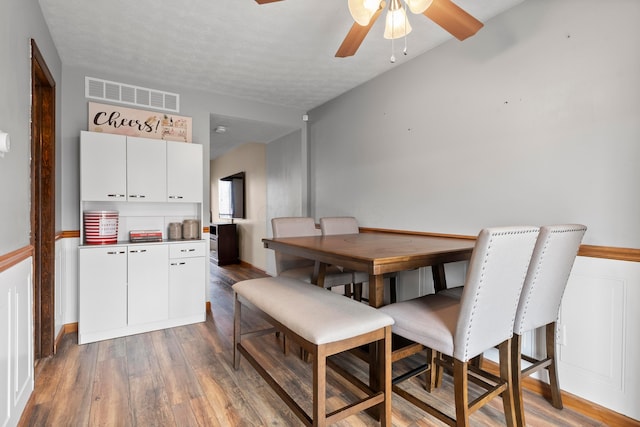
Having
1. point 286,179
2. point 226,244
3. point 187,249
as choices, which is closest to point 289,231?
point 187,249

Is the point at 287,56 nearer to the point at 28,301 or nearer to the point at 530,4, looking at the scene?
the point at 530,4

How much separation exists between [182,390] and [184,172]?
6.75 ft

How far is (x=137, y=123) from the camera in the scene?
10.7 ft

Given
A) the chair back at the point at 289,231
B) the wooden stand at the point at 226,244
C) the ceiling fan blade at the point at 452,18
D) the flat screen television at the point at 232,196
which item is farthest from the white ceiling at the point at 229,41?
the wooden stand at the point at 226,244

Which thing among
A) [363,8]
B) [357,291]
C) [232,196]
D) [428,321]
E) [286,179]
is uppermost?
[363,8]

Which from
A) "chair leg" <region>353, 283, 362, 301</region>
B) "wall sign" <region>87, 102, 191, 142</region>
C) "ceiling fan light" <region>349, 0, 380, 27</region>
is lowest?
"chair leg" <region>353, 283, 362, 301</region>

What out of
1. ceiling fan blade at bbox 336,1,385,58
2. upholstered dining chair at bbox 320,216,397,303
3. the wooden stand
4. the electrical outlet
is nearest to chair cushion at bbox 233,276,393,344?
upholstered dining chair at bbox 320,216,397,303

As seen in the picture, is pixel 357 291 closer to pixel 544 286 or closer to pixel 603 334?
pixel 544 286

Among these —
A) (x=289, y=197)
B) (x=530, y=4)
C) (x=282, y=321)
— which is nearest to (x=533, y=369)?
(x=282, y=321)

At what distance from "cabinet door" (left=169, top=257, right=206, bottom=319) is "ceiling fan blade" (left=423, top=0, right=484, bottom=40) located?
2837 millimetres

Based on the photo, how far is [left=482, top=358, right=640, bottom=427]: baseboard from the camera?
66.4 inches

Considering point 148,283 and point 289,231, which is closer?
point 289,231

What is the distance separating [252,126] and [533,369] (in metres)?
3.85

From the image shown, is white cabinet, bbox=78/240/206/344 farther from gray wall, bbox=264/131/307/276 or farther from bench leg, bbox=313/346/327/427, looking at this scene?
bench leg, bbox=313/346/327/427
